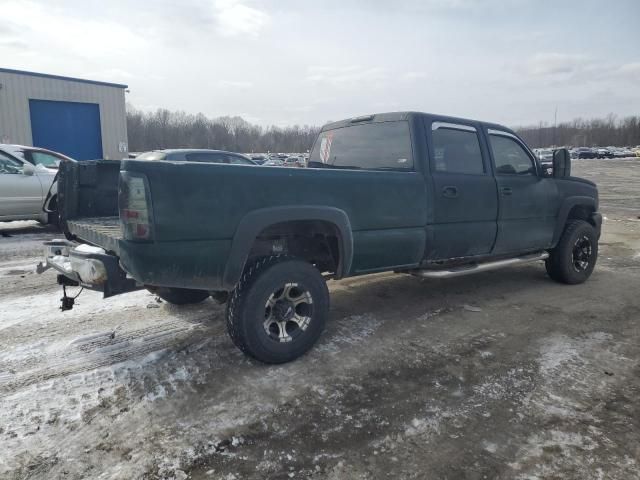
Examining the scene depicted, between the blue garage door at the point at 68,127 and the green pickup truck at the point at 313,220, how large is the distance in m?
18.3

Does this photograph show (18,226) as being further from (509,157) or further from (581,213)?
(581,213)

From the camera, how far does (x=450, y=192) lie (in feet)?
14.4

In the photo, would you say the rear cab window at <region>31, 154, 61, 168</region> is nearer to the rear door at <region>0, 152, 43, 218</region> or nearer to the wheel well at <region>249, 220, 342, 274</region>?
the rear door at <region>0, 152, 43, 218</region>

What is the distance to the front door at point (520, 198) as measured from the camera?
4.97 meters

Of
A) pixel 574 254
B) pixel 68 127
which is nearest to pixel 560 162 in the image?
pixel 574 254

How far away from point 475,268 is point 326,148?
2063mm

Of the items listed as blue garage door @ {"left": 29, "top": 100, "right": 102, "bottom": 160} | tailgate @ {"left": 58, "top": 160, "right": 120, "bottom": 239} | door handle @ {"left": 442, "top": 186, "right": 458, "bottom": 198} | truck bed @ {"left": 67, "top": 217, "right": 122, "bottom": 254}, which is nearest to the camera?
truck bed @ {"left": 67, "top": 217, "right": 122, "bottom": 254}

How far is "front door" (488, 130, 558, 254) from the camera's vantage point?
4973mm

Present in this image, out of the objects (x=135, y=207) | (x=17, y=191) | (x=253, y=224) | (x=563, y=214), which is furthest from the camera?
(x=17, y=191)

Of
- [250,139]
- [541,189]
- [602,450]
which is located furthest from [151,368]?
[250,139]

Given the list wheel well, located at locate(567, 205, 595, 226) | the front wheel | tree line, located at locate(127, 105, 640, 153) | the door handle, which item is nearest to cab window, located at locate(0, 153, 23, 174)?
the front wheel

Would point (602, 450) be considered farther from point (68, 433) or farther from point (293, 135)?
point (293, 135)

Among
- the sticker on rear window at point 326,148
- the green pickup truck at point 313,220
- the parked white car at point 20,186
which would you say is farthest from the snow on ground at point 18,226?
the sticker on rear window at point 326,148

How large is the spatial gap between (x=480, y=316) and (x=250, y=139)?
8297cm
